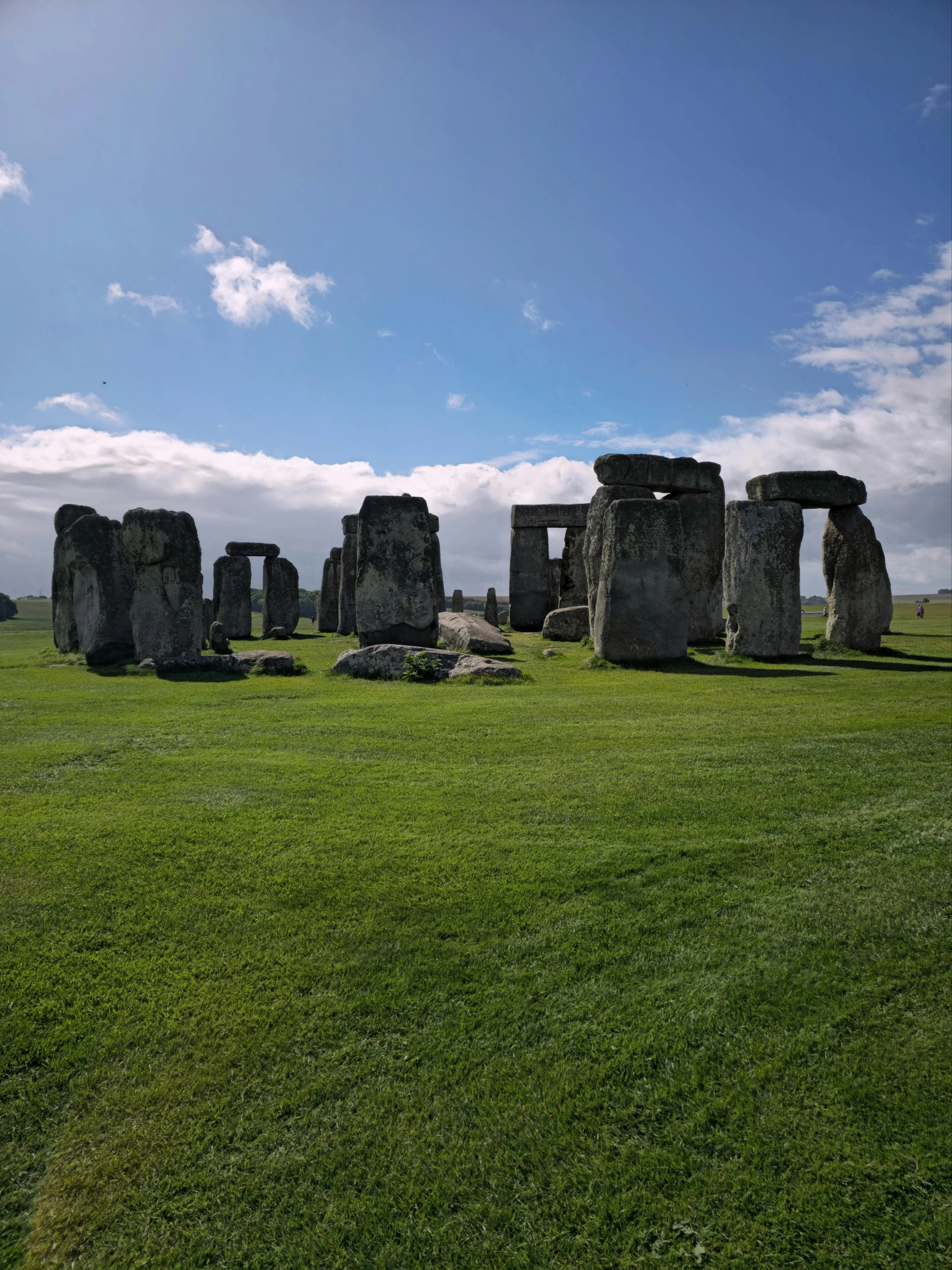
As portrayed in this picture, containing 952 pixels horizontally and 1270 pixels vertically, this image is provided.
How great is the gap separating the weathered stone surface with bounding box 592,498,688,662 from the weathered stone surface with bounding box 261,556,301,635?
1364cm

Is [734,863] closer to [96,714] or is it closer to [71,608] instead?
[96,714]

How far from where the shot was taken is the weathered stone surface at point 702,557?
15484mm

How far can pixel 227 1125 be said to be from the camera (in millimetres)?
2029

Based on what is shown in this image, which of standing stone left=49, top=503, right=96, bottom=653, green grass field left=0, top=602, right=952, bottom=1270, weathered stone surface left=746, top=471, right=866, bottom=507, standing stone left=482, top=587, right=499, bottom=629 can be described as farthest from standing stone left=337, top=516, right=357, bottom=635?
green grass field left=0, top=602, right=952, bottom=1270

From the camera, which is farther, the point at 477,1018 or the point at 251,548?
the point at 251,548

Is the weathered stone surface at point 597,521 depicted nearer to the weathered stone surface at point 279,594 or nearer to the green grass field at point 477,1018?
the green grass field at point 477,1018

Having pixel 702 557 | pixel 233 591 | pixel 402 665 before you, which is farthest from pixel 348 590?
pixel 402 665

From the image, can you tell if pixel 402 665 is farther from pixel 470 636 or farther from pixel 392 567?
pixel 470 636

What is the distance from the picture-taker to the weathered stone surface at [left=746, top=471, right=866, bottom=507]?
12242 mm

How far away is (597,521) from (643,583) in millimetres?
2574

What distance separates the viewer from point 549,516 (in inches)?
858

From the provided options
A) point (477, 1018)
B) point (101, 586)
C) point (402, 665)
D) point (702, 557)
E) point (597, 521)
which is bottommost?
point (477, 1018)

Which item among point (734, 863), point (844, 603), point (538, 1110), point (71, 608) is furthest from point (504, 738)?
point (71, 608)

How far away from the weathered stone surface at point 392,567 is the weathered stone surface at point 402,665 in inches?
66.0
